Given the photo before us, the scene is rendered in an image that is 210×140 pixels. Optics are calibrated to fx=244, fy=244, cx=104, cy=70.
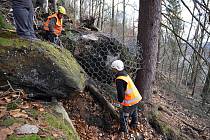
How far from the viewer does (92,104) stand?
5.65 meters

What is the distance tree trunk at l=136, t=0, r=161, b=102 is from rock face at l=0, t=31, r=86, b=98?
2511mm

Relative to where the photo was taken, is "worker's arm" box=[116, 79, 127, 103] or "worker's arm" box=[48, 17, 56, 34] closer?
"worker's arm" box=[116, 79, 127, 103]

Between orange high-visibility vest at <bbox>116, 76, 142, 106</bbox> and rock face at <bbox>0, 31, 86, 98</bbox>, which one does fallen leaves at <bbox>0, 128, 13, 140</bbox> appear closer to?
rock face at <bbox>0, 31, 86, 98</bbox>

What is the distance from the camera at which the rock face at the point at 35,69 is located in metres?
4.04

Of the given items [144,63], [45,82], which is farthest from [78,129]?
[144,63]

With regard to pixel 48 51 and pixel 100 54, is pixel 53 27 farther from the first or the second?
pixel 48 51

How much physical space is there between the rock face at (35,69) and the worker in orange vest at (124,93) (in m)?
0.99

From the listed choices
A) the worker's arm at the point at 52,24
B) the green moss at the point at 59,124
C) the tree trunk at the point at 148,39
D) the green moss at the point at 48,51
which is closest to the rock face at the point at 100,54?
the tree trunk at the point at 148,39

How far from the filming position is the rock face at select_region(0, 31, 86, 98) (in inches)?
159

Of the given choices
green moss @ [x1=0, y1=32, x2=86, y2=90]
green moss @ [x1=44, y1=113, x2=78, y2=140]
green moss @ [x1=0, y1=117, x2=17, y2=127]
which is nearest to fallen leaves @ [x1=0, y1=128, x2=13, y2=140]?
green moss @ [x1=0, y1=117, x2=17, y2=127]

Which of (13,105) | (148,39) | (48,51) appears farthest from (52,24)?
(13,105)

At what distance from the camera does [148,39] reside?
21.4 ft

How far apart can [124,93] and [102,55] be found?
5.81 feet

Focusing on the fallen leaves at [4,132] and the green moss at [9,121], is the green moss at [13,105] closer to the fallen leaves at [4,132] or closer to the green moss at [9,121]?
the green moss at [9,121]
